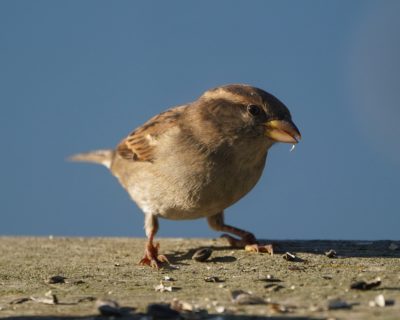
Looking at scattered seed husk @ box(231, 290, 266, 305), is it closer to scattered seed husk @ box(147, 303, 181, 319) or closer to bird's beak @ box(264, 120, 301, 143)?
scattered seed husk @ box(147, 303, 181, 319)

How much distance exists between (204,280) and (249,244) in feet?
5.13

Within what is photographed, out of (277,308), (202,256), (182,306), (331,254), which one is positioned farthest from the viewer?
(202,256)

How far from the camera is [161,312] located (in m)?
2.87

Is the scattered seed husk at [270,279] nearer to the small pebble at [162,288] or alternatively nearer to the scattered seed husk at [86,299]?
the small pebble at [162,288]

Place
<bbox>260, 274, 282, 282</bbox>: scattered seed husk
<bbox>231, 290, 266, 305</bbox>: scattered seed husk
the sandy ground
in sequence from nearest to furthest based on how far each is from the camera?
the sandy ground < <bbox>231, 290, 266, 305</bbox>: scattered seed husk < <bbox>260, 274, 282, 282</bbox>: scattered seed husk

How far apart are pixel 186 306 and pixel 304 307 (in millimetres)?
501

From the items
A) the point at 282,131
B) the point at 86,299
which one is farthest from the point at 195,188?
the point at 86,299

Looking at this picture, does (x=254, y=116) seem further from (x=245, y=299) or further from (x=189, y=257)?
(x=245, y=299)

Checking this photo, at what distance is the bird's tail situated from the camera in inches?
298

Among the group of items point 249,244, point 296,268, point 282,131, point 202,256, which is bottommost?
point 296,268

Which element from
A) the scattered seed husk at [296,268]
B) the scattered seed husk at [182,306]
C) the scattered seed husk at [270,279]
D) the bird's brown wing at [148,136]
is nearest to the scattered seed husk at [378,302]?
the scattered seed husk at [182,306]

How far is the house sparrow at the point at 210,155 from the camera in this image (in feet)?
16.9

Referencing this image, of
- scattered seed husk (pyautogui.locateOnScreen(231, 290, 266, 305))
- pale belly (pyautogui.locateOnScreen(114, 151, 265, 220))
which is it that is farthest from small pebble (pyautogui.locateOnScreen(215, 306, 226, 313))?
pale belly (pyautogui.locateOnScreen(114, 151, 265, 220))

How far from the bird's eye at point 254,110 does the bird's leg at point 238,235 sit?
984 mm
